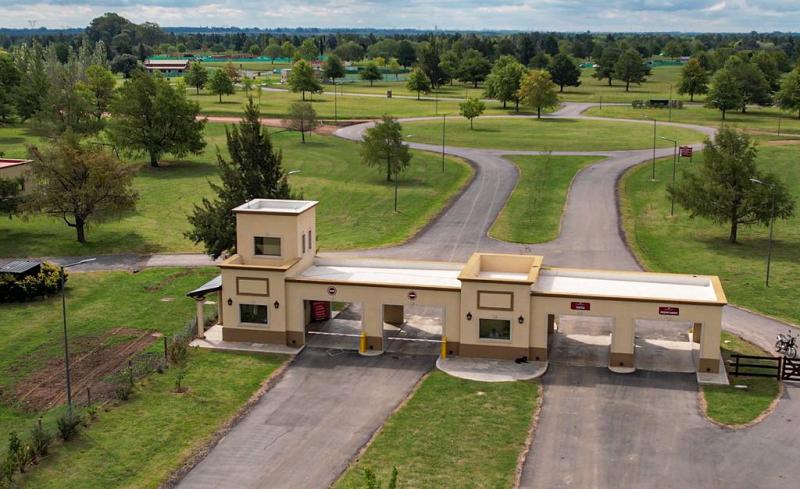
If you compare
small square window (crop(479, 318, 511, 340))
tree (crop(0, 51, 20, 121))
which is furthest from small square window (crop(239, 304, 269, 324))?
tree (crop(0, 51, 20, 121))

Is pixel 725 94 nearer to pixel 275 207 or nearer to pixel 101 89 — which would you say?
pixel 101 89

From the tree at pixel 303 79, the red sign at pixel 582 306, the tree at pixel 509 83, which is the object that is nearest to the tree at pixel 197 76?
the tree at pixel 303 79

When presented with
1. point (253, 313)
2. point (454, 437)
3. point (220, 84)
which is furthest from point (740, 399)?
point (220, 84)

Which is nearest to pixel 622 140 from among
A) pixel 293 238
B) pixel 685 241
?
pixel 685 241

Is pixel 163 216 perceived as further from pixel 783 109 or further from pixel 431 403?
pixel 783 109

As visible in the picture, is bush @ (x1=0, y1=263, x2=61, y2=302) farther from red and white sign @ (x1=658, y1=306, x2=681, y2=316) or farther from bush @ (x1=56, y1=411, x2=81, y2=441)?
red and white sign @ (x1=658, y1=306, x2=681, y2=316)

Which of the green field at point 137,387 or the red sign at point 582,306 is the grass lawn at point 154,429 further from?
the red sign at point 582,306
